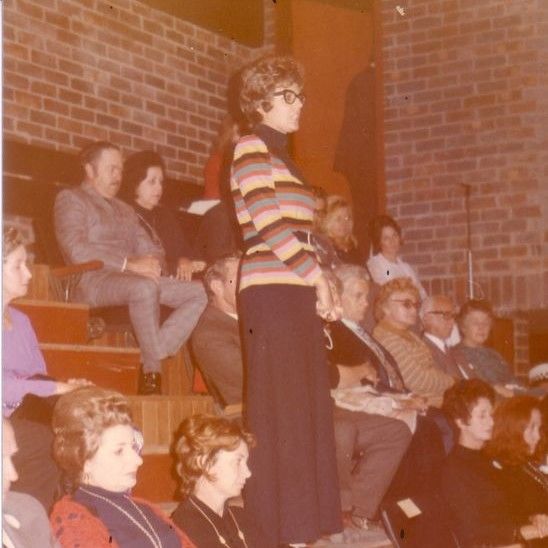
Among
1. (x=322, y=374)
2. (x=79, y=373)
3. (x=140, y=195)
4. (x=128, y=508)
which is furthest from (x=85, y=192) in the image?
(x=128, y=508)

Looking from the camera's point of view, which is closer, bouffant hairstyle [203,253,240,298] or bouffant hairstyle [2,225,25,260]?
bouffant hairstyle [2,225,25,260]

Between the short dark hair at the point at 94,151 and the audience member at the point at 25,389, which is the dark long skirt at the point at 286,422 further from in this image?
the short dark hair at the point at 94,151

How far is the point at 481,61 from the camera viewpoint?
7.21 m

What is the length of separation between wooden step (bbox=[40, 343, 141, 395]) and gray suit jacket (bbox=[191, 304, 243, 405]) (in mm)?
432

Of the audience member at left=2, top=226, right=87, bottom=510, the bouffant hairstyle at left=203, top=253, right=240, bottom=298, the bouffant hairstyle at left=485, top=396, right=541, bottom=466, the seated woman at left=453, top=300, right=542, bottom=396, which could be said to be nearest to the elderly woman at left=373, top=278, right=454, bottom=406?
the bouffant hairstyle at left=485, top=396, right=541, bottom=466

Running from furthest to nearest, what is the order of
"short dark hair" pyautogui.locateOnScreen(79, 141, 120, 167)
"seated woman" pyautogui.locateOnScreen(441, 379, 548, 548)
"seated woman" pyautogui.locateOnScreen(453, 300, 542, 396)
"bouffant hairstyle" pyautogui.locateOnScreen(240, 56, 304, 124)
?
"seated woman" pyautogui.locateOnScreen(453, 300, 542, 396) → "short dark hair" pyautogui.locateOnScreen(79, 141, 120, 167) → "seated woman" pyautogui.locateOnScreen(441, 379, 548, 548) → "bouffant hairstyle" pyautogui.locateOnScreen(240, 56, 304, 124)

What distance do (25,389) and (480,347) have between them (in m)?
3.51

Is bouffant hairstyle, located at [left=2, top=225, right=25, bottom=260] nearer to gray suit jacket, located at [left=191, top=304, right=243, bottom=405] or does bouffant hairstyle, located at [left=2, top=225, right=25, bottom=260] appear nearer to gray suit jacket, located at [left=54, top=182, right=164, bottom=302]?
gray suit jacket, located at [left=191, top=304, right=243, bottom=405]

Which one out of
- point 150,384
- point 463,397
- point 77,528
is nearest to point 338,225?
point 463,397

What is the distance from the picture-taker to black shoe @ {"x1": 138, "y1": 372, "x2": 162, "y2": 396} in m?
4.50

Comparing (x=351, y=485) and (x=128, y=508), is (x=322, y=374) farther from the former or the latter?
(x=351, y=485)

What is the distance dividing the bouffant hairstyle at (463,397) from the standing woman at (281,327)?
1754 mm

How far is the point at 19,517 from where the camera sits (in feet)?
8.63

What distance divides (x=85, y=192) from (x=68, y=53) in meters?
1.34
